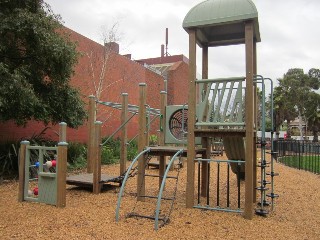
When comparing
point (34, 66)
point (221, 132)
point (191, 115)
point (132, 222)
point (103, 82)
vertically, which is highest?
point (103, 82)

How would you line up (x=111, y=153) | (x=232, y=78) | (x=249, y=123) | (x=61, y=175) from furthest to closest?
(x=111, y=153)
(x=61, y=175)
(x=232, y=78)
(x=249, y=123)

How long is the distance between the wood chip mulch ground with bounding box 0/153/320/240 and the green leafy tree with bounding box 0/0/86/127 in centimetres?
236

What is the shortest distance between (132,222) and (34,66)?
581 centimetres

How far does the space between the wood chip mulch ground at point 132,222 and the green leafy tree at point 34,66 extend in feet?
7.76

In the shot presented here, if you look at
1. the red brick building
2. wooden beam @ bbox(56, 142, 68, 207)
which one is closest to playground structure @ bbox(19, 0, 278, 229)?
wooden beam @ bbox(56, 142, 68, 207)

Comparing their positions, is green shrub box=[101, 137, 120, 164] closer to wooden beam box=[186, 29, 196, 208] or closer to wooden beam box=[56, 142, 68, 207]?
wooden beam box=[56, 142, 68, 207]

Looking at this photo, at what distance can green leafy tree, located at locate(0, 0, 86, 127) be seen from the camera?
7691 mm

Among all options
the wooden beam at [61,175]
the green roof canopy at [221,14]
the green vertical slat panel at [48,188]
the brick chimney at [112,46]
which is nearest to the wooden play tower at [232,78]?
the green roof canopy at [221,14]

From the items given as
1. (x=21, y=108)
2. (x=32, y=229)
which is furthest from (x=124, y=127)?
(x=32, y=229)

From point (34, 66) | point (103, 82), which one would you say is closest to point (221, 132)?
point (34, 66)

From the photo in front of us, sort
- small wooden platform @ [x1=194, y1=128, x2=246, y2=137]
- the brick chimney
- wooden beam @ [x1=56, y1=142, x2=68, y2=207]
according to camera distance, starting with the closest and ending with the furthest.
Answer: small wooden platform @ [x1=194, y1=128, x2=246, y2=137] → wooden beam @ [x1=56, y1=142, x2=68, y2=207] → the brick chimney

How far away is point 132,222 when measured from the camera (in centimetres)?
477

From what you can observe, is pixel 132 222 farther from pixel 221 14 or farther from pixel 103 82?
pixel 103 82

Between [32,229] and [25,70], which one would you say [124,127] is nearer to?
[25,70]
